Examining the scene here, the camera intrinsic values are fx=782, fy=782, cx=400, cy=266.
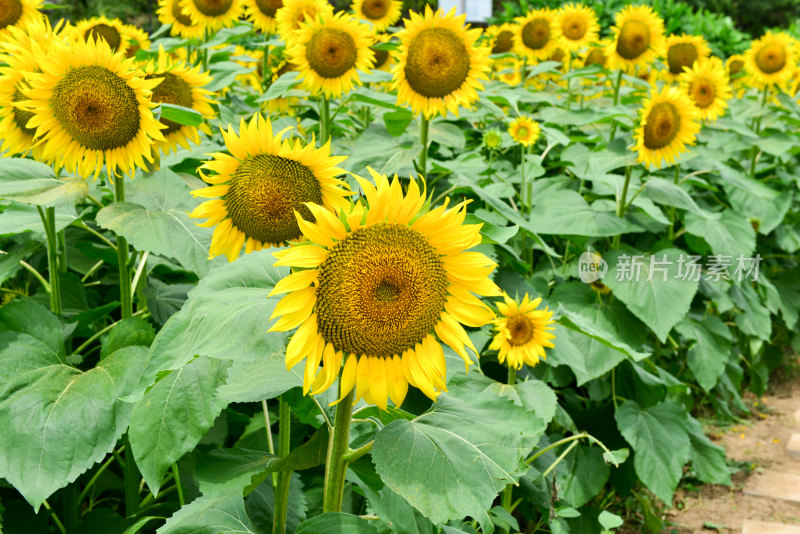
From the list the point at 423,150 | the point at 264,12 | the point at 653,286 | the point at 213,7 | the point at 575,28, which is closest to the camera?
the point at 423,150

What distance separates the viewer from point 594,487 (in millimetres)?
3207

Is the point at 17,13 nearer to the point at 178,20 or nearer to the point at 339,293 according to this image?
the point at 178,20

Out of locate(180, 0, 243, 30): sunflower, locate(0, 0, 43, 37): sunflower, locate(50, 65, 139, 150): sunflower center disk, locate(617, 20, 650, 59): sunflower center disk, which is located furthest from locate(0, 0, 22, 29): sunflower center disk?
locate(617, 20, 650, 59): sunflower center disk

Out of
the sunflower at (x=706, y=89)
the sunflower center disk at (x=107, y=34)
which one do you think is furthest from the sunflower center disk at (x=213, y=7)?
the sunflower at (x=706, y=89)

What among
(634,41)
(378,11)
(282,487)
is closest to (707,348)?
(634,41)

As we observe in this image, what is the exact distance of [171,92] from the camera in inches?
97.2

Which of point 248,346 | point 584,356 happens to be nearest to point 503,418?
point 248,346

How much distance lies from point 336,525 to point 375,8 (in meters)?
3.63

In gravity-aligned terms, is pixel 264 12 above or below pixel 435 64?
above

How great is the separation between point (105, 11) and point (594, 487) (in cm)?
960

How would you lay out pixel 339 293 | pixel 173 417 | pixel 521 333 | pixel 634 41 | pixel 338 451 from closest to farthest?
1. pixel 339 293
2. pixel 338 451
3. pixel 173 417
4. pixel 521 333
5. pixel 634 41

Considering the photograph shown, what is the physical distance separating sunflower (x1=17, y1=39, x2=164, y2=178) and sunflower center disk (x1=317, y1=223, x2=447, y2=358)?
0.99 metres

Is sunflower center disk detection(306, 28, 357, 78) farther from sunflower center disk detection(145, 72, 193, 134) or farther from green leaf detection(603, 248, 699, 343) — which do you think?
green leaf detection(603, 248, 699, 343)

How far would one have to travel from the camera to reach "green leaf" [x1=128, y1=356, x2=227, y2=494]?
1.73 meters
